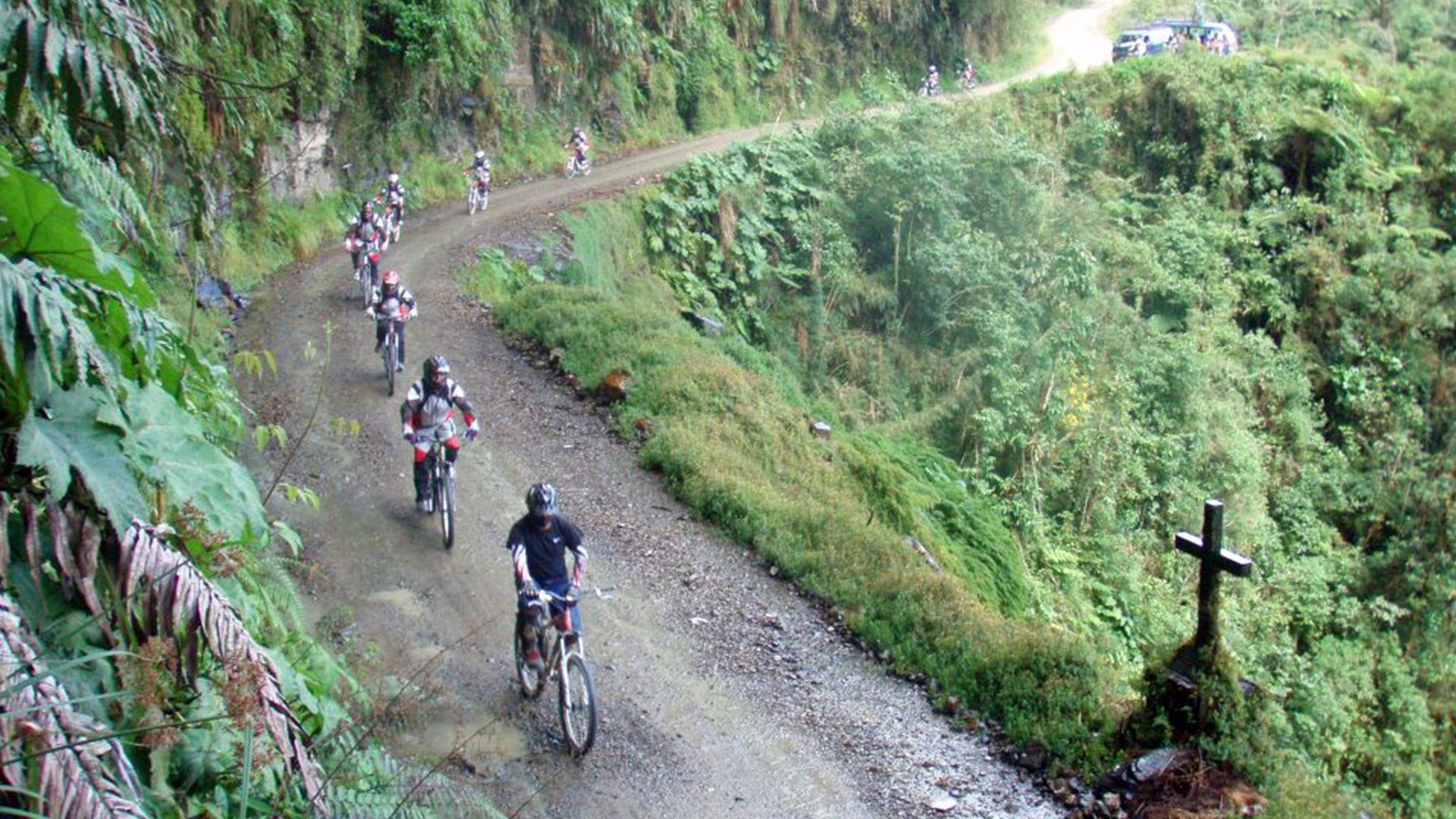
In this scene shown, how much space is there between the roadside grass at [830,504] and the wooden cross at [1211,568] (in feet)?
3.20

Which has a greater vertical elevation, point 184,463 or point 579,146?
point 579,146

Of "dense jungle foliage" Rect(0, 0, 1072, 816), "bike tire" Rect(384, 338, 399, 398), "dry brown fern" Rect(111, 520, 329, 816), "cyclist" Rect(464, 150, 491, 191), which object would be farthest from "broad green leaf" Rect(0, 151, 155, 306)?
"cyclist" Rect(464, 150, 491, 191)

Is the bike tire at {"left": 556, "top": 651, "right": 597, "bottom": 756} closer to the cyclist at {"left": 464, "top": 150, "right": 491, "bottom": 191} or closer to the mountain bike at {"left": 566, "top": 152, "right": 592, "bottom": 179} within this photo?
the cyclist at {"left": 464, "top": 150, "right": 491, "bottom": 191}

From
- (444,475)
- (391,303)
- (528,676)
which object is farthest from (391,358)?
(528,676)

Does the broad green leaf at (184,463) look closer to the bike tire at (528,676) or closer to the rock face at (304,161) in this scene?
the bike tire at (528,676)

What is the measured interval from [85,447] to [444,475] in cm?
625

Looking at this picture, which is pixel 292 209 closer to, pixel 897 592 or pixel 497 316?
pixel 497 316

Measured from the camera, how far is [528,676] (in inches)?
325

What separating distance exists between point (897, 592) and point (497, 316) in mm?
8599

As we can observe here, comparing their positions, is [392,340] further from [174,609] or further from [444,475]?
[174,609]

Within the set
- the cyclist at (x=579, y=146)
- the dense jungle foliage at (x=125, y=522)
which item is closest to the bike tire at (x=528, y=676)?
the dense jungle foliage at (x=125, y=522)

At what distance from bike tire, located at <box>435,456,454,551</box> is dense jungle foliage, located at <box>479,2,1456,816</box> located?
2653mm

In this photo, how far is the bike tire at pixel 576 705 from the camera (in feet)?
24.6

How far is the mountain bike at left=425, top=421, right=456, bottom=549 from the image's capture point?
10.2 m
